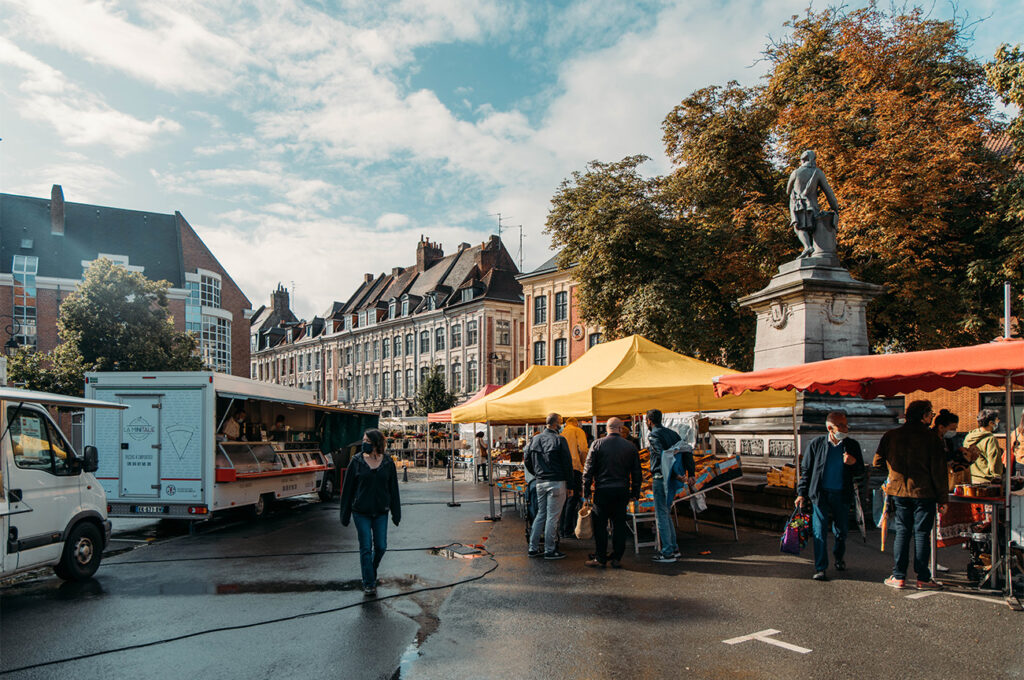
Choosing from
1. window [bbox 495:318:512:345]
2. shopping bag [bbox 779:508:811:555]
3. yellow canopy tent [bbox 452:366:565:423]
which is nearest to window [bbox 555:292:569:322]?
window [bbox 495:318:512:345]

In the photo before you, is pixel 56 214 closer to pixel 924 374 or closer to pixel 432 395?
pixel 432 395

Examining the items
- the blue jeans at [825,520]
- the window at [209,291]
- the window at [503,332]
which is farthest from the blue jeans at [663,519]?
the window at [209,291]

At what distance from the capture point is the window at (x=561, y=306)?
50.1m

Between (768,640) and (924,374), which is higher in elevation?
(924,374)

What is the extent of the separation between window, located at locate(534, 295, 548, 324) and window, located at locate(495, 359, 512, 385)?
7.77m

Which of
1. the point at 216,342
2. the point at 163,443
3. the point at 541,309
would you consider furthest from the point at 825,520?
the point at 216,342

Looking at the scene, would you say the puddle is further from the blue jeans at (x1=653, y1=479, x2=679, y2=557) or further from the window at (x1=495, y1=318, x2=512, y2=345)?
the window at (x1=495, y1=318, x2=512, y2=345)

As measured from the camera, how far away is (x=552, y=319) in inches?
2013

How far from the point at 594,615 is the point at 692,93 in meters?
21.9

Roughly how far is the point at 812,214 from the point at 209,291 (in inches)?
1993

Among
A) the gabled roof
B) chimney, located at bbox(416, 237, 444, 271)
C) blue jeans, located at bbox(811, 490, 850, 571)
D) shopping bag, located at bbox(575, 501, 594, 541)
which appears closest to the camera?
blue jeans, located at bbox(811, 490, 850, 571)

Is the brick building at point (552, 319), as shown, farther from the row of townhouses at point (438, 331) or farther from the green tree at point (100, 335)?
the green tree at point (100, 335)

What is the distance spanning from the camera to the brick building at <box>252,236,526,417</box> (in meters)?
59.8

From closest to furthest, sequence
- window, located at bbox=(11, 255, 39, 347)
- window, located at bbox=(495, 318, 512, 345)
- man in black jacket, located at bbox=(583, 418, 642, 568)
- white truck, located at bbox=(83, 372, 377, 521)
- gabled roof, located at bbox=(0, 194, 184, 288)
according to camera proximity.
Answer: man in black jacket, located at bbox=(583, 418, 642, 568) < white truck, located at bbox=(83, 372, 377, 521) < window, located at bbox=(11, 255, 39, 347) < gabled roof, located at bbox=(0, 194, 184, 288) < window, located at bbox=(495, 318, 512, 345)
